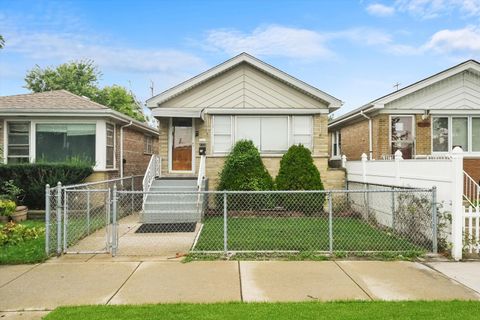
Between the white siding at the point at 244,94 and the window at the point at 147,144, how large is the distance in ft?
20.2

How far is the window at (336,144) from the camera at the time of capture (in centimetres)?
2048

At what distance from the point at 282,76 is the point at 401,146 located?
5.28 m

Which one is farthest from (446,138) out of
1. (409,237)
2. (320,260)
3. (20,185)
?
(20,185)

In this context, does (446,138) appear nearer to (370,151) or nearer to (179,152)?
(370,151)

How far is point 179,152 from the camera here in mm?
14625

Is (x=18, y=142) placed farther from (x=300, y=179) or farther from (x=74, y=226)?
(x=300, y=179)

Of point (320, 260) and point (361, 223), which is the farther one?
point (361, 223)

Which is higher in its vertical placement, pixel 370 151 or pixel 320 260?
pixel 370 151

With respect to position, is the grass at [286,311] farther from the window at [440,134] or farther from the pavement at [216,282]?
the window at [440,134]

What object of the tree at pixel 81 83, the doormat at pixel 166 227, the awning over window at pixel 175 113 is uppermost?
the tree at pixel 81 83

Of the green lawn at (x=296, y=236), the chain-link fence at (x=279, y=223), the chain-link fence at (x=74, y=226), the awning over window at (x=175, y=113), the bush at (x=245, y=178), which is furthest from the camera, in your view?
the awning over window at (x=175, y=113)

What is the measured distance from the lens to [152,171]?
13.5 metres

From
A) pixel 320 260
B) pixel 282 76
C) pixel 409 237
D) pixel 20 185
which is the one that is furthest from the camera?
pixel 282 76

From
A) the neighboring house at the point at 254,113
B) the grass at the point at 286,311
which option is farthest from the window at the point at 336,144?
the grass at the point at 286,311
